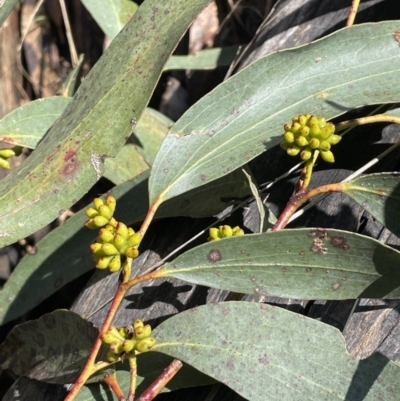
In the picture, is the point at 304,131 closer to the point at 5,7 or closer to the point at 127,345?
the point at 127,345

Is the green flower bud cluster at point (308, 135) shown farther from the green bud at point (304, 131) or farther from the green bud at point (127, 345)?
the green bud at point (127, 345)

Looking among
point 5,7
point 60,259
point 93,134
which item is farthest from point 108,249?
point 5,7

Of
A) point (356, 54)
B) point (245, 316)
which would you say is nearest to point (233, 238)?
point (245, 316)

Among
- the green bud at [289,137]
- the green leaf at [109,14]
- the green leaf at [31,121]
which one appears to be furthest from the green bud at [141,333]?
the green leaf at [109,14]

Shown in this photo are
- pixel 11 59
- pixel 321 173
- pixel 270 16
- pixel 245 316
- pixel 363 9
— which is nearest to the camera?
pixel 245 316

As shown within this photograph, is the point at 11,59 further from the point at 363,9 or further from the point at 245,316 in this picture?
the point at 245,316

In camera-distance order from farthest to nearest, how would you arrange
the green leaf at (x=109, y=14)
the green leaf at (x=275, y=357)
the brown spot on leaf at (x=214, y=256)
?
1. the green leaf at (x=109, y=14)
2. the brown spot on leaf at (x=214, y=256)
3. the green leaf at (x=275, y=357)
